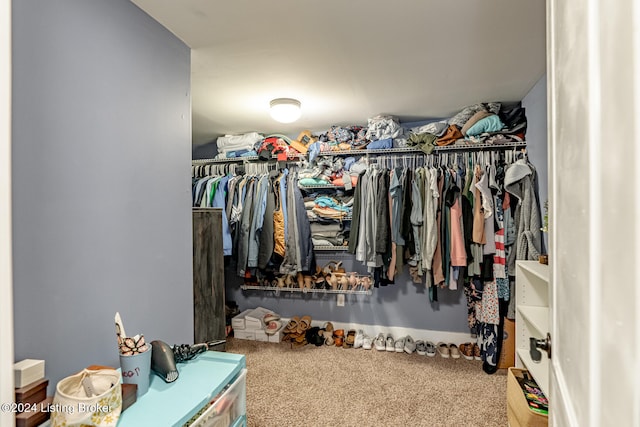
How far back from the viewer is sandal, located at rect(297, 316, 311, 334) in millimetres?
3138

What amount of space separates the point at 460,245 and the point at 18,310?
2.56 metres

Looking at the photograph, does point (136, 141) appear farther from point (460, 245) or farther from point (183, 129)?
point (460, 245)

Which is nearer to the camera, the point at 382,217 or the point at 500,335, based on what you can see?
the point at 500,335

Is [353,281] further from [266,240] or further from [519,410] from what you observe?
[519,410]

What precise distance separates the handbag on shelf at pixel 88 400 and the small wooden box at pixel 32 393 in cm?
4

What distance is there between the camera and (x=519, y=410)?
1.63m

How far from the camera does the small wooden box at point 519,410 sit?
1478 millimetres

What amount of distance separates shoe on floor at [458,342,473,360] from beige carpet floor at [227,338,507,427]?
61mm

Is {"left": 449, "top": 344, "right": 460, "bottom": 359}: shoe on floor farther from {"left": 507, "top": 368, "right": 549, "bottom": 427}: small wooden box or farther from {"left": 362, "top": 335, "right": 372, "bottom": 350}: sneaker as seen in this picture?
{"left": 507, "top": 368, "right": 549, "bottom": 427}: small wooden box

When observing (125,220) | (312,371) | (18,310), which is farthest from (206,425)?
(312,371)

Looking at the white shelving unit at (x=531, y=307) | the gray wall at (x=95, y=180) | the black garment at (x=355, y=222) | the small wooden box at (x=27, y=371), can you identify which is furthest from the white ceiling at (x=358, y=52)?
the small wooden box at (x=27, y=371)

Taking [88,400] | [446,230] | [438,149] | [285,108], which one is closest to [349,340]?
[446,230]

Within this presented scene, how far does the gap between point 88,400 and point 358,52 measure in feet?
6.37

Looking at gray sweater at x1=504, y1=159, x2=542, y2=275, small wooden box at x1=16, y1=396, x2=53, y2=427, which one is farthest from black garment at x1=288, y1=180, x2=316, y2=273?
small wooden box at x1=16, y1=396, x2=53, y2=427
